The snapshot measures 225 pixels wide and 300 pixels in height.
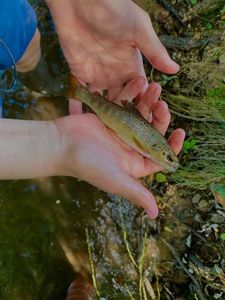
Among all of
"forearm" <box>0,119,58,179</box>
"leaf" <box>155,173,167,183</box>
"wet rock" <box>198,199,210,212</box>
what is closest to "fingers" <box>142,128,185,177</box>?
"forearm" <box>0,119,58,179</box>

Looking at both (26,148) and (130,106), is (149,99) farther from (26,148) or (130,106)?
(26,148)

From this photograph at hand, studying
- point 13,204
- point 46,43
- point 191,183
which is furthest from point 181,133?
point 46,43

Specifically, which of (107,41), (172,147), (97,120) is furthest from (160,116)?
(107,41)

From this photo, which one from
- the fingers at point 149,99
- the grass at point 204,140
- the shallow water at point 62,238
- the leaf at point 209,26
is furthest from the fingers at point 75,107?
the leaf at point 209,26

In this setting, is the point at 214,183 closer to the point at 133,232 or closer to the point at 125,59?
the point at 133,232

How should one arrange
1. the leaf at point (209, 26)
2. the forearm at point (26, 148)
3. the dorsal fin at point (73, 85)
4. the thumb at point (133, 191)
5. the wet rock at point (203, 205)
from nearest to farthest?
the thumb at point (133, 191) < the forearm at point (26, 148) < the dorsal fin at point (73, 85) < the wet rock at point (203, 205) < the leaf at point (209, 26)

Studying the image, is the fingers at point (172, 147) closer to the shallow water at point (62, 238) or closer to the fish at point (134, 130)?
the fish at point (134, 130)
